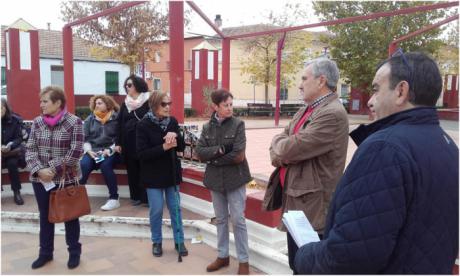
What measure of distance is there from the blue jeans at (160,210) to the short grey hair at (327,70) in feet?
6.67

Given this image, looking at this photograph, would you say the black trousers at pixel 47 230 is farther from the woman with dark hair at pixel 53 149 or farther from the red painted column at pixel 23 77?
the red painted column at pixel 23 77

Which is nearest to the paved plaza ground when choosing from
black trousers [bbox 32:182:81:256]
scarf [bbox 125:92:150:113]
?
black trousers [bbox 32:182:81:256]

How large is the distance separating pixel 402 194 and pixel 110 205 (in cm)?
451

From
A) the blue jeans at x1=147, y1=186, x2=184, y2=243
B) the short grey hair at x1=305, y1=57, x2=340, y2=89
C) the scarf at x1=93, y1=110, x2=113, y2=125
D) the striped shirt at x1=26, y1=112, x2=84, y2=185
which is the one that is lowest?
the blue jeans at x1=147, y1=186, x2=184, y2=243

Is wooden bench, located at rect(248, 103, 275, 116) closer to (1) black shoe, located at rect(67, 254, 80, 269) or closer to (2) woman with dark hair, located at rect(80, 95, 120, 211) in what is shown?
(2) woman with dark hair, located at rect(80, 95, 120, 211)

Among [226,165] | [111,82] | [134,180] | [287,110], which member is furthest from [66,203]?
[111,82]

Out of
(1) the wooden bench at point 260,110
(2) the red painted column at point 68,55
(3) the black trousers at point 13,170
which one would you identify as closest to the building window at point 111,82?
(1) the wooden bench at point 260,110

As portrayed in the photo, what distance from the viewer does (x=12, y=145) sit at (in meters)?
5.67

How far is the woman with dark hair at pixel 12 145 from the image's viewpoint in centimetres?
564

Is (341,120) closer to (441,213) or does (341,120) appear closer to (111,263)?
(441,213)

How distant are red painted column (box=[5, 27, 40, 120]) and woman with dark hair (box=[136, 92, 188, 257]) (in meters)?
6.02

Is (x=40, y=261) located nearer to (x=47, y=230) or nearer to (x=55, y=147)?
(x=47, y=230)

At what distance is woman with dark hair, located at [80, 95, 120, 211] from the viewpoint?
5.29m

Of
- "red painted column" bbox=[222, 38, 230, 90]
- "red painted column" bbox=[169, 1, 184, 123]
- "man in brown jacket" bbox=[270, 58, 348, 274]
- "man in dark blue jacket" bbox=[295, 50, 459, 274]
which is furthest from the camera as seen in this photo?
"red painted column" bbox=[222, 38, 230, 90]
